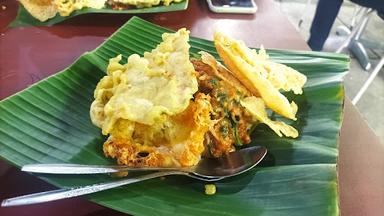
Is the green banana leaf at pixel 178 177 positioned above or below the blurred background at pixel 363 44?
above

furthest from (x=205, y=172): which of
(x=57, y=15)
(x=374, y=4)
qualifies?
(x=374, y=4)

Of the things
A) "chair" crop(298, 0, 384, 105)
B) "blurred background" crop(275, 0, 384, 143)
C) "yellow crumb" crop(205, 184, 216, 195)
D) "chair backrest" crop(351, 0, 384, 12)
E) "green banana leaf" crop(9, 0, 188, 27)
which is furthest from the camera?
"blurred background" crop(275, 0, 384, 143)

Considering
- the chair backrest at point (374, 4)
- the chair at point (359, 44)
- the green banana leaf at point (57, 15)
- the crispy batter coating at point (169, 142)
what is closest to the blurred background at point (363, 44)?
the chair at point (359, 44)

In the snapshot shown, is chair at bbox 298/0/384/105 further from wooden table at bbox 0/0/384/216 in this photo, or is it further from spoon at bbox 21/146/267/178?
spoon at bbox 21/146/267/178

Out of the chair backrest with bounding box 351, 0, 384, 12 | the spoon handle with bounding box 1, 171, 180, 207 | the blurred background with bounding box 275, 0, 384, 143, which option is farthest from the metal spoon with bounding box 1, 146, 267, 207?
the chair backrest with bounding box 351, 0, 384, 12

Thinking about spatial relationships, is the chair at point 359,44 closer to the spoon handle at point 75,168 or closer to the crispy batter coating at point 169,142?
the crispy batter coating at point 169,142

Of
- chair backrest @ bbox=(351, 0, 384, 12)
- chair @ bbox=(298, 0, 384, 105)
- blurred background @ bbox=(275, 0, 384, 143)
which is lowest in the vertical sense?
blurred background @ bbox=(275, 0, 384, 143)

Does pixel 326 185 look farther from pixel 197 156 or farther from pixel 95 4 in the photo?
pixel 95 4
